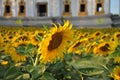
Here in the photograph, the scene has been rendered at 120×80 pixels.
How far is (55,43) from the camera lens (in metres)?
1.91

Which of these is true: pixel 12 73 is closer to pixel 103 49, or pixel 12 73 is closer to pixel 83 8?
pixel 103 49

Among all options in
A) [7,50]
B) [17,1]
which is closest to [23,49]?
[7,50]

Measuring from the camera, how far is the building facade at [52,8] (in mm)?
32969

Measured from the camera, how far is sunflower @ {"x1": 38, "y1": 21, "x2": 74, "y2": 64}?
184 centimetres

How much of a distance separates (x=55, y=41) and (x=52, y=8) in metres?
31.4

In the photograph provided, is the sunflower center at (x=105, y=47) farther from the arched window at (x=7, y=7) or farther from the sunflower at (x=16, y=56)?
the arched window at (x=7, y=7)

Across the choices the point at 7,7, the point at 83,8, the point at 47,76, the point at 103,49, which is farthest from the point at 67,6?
the point at 47,76

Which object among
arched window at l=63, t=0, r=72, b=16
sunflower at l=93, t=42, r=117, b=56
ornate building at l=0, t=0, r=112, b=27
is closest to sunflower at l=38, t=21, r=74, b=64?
sunflower at l=93, t=42, r=117, b=56

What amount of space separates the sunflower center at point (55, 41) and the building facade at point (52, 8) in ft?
99.8

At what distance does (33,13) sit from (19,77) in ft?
105

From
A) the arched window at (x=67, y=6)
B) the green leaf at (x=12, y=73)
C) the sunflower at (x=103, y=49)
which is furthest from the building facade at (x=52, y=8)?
the green leaf at (x=12, y=73)

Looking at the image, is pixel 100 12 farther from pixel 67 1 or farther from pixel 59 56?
pixel 59 56

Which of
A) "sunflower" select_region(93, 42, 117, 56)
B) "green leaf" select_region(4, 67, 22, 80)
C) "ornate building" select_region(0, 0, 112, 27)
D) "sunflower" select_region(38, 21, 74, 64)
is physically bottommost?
"ornate building" select_region(0, 0, 112, 27)

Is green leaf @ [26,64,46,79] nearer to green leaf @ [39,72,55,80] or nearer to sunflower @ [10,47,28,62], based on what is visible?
green leaf @ [39,72,55,80]
